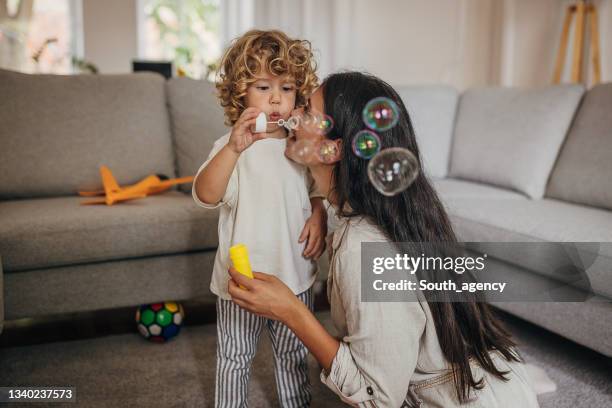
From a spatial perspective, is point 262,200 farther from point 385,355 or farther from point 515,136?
point 515,136

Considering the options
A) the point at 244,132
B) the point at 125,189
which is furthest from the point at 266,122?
the point at 125,189

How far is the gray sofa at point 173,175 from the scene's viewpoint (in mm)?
1526

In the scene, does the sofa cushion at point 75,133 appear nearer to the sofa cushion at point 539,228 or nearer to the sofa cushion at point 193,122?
the sofa cushion at point 193,122

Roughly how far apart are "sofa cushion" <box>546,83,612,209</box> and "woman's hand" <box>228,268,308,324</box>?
1416 millimetres

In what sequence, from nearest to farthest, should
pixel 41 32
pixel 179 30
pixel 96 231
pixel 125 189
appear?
pixel 96 231, pixel 125 189, pixel 41 32, pixel 179 30

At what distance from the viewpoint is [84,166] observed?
197 centimetres

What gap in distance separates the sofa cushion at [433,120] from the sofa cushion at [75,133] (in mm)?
1146

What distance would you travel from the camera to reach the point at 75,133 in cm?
198

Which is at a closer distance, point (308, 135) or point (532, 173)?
point (308, 135)

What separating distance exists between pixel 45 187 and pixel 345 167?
1424mm

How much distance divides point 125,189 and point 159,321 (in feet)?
1.69

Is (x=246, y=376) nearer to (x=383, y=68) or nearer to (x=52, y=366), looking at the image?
(x=52, y=366)

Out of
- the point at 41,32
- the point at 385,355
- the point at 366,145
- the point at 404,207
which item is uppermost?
the point at 41,32

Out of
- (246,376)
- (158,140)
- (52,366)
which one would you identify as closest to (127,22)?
(158,140)
